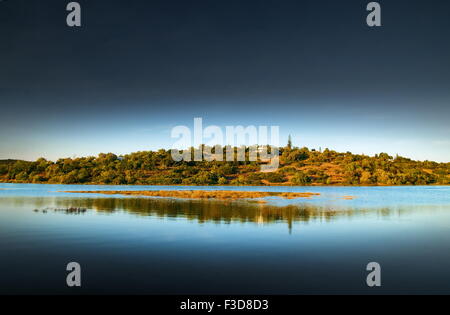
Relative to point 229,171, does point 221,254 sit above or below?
below

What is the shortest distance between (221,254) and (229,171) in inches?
4369

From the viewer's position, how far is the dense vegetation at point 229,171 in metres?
120

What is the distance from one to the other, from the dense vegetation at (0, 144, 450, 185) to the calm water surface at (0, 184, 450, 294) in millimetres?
87980

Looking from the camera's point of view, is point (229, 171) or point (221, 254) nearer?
point (221, 254)

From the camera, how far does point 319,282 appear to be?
45.1 feet

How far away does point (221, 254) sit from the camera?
17.8 meters

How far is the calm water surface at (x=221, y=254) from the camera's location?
1342 cm

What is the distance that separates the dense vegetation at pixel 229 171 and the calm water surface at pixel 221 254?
87980 millimetres

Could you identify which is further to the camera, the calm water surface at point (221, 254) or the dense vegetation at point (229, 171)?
the dense vegetation at point (229, 171)

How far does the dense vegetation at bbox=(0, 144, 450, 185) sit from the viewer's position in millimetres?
120438

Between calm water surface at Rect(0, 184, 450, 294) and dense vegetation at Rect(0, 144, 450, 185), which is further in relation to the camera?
dense vegetation at Rect(0, 144, 450, 185)
